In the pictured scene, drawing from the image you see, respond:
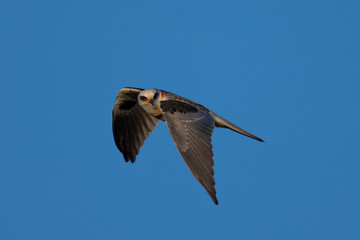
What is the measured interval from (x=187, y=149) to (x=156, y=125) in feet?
11.3

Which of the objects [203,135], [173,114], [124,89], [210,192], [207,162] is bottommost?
[210,192]

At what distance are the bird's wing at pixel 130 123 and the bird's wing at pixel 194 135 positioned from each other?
6.90 feet

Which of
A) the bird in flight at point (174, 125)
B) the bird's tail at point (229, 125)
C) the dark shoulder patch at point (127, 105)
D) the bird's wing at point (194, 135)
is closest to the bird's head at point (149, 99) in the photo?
the bird in flight at point (174, 125)

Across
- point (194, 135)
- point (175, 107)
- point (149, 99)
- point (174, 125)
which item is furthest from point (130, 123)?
point (194, 135)

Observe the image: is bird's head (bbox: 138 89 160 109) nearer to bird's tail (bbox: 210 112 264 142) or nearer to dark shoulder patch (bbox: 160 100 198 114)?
dark shoulder patch (bbox: 160 100 198 114)

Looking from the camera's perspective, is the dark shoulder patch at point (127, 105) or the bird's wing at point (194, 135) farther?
the dark shoulder patch at point (127, 105)

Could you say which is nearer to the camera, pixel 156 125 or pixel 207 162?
pixel 207 162

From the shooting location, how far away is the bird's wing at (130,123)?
1180 centimetres

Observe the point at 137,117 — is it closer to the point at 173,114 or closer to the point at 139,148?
the point at 139,148

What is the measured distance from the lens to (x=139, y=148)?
1177 centimetres

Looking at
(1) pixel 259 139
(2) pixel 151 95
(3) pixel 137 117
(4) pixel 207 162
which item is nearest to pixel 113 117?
(3) pixel 137 117

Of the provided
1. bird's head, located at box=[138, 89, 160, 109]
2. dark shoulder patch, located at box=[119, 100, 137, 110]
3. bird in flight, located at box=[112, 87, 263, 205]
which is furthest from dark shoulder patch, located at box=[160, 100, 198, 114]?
dark shoulder patch, located at box=[119, 100, 137, 110]

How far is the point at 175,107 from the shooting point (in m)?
9.55

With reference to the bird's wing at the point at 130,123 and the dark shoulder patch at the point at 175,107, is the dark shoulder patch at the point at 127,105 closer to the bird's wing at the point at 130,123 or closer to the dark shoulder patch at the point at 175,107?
the bird's wing at the point at 130,123
